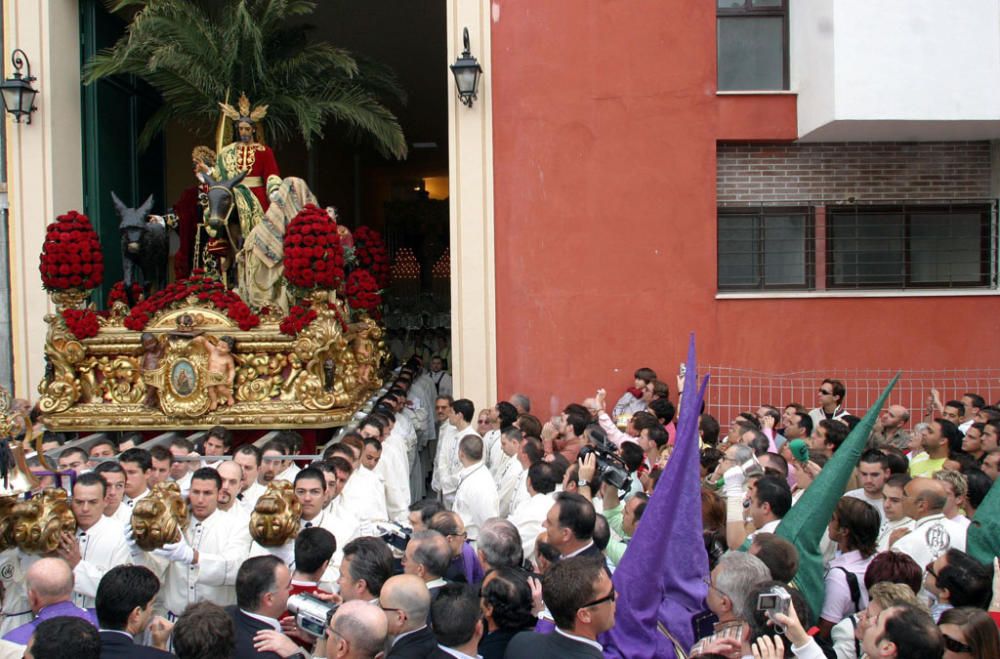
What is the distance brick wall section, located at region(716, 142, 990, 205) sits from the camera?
40.0ft

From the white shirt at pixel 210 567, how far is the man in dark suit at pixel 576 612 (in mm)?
2441

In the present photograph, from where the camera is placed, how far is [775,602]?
157 inches

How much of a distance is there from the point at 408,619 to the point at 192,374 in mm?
7158

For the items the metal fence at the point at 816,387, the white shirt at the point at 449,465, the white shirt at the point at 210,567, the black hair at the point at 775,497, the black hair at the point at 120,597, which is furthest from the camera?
the metal fence at the point at 816,387

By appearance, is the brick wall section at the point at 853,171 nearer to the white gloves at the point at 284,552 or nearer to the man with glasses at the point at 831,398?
the man with glasses at the point at 831,398

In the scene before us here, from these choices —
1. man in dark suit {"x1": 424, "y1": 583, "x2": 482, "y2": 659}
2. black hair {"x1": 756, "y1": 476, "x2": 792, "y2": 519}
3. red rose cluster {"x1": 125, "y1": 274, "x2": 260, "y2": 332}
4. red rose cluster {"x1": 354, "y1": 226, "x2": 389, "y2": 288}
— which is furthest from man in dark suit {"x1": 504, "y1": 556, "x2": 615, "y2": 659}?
red rose cluster {"x1": 354, "y1": 226, "x2": 389, "y2": 288}

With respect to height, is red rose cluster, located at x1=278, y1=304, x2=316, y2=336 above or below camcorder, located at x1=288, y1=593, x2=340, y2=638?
above

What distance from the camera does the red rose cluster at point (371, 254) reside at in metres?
14.5

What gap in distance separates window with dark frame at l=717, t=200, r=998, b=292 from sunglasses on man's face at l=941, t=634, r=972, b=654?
8.54 meters

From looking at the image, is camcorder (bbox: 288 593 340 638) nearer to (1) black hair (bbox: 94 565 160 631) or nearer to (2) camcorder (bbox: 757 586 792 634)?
(1) black hair (bbox: 94 565 160 631)

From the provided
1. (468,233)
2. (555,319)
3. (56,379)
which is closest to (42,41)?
(56,379)

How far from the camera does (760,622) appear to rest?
4.07 m

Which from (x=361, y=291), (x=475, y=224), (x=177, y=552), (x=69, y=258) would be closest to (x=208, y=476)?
(x=177, y=552)

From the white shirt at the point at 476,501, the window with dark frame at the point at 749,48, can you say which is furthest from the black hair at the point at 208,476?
the window with dark frame at the point at 749,48
